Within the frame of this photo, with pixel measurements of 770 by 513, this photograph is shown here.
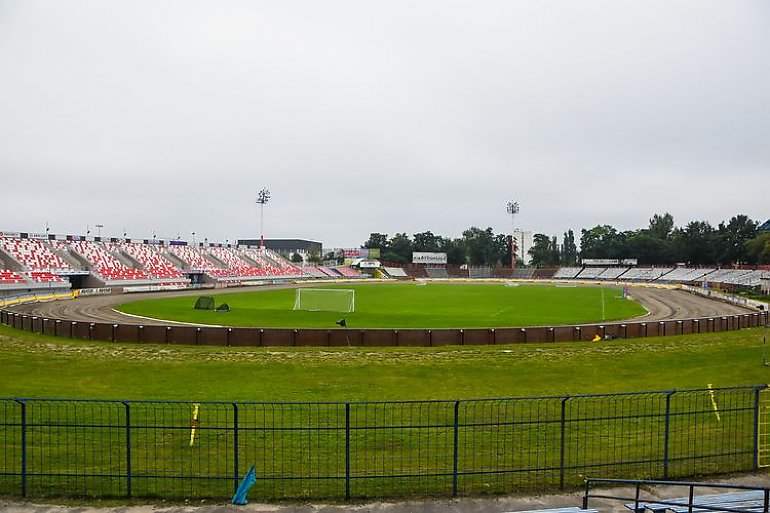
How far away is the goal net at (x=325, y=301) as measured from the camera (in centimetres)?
5236

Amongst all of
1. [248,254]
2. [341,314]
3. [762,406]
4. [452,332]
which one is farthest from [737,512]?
[248,254]

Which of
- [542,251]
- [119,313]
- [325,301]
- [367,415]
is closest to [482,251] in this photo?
[542,251]

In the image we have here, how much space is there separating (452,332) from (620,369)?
30.7ft

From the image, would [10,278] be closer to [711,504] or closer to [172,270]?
[172,270]

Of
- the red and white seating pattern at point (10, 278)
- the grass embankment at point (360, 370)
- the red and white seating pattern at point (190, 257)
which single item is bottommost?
the grass embankment at point (360, 370)

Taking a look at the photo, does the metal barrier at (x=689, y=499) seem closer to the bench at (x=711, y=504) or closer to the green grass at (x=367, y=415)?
the bench at (x=711, y=504)

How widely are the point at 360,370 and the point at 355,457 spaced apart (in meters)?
10.0

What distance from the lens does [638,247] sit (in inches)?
6117

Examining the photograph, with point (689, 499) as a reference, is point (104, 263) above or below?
above

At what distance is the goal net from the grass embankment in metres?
24.0

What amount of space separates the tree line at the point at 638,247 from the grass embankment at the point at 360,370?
75.0 m

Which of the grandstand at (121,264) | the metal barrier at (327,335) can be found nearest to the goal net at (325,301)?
the metal barrier at (327,335)

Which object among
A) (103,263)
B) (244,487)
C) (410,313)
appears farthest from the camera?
(103,263)

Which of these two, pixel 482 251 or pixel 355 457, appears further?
pixel 482 251
